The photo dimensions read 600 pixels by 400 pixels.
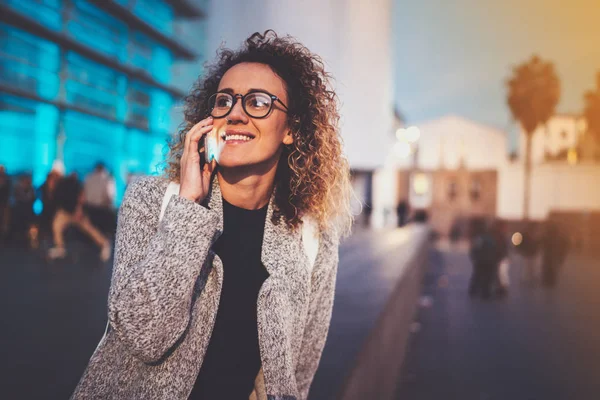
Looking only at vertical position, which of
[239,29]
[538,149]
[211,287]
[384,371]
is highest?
[538,149]

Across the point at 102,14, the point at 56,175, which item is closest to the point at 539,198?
the point at 102,14

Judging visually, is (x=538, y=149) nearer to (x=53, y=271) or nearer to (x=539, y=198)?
(x=539, y=198)

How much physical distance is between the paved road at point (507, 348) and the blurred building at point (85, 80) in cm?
898

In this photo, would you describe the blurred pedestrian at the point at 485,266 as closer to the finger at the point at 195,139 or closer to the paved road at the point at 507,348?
the paved road at the point at 507,348

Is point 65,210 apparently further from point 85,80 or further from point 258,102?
point 85,80

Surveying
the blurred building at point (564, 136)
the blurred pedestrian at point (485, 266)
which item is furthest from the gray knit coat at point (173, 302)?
the blurred building at point (564, 136)

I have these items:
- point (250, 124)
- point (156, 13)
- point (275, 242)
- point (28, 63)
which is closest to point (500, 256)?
point (275, 242)

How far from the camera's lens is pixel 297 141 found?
6.93 ft

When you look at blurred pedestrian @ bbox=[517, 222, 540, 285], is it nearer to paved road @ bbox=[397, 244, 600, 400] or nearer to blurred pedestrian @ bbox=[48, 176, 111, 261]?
paved road @ bbox=[397, 244, 600, 400]

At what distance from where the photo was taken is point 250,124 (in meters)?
1.80

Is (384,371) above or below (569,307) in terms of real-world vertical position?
above

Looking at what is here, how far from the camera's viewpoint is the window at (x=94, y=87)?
20.1 meters

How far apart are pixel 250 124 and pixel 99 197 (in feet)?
35.1

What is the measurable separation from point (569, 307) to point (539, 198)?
40003 mm
